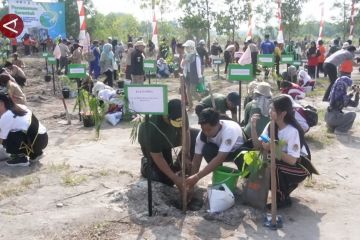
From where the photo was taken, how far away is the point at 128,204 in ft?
14.4

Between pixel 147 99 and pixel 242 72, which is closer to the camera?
pixel 147 99

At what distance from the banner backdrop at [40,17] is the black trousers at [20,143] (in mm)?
19374

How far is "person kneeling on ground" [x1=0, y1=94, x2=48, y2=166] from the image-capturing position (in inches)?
218

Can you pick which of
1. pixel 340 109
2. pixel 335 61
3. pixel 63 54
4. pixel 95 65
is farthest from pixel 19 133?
pixel 63 54

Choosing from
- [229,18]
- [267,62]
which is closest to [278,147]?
[267,62]

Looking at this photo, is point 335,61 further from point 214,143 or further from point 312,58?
point 214,143

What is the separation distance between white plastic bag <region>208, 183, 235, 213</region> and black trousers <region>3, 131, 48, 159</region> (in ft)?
9.21

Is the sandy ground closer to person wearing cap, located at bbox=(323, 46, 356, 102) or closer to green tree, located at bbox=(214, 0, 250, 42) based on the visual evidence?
person wearing cap, located at bbox=(323, 46, 356, 102)

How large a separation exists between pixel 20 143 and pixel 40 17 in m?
20.4

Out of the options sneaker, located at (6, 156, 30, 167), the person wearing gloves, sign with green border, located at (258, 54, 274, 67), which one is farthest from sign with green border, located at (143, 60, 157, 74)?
sneaker, located at (6, 156, 30, 167)

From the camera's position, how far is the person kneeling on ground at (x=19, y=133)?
5.55 metres

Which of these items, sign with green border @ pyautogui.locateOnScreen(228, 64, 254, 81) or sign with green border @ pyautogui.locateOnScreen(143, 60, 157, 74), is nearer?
sign with green border @ pyautogui.locateOnScreen(228, 64, 254, 81)

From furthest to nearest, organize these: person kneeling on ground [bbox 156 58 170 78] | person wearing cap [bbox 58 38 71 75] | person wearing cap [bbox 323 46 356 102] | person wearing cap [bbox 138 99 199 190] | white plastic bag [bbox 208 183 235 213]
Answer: person kneeling on ground [bbox 156 58 170 78]
person wearing cap [bbox 58 38 71 75]
person wearing cap [bbox 323 46 356 102]
person wearing cap [bbox 138 99 199 190]
white plastic bag [bbox 208 183 235 213]

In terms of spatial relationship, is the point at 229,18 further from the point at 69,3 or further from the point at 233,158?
the point at 233,158
